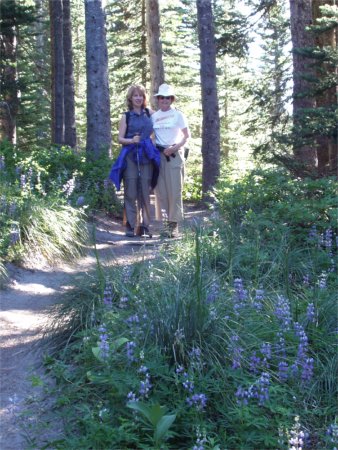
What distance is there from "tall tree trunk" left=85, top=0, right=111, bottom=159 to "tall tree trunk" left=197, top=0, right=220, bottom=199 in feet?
8.45

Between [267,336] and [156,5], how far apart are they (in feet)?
58.6

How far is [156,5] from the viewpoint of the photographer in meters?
20.0

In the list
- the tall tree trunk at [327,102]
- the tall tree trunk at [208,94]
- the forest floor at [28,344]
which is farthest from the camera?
the tall tree trunk at [208,94]

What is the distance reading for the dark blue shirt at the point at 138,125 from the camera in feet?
28.3

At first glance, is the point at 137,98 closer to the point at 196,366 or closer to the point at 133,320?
the point at 133,320

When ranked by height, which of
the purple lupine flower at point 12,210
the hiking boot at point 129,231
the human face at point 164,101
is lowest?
the hiking boot at point 129,231

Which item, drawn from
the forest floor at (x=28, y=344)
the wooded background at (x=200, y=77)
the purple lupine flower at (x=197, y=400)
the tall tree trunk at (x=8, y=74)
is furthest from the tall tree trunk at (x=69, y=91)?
the purple lupine flower at (x=197, y=400)

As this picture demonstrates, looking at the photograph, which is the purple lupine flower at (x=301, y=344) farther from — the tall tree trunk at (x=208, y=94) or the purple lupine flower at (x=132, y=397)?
the tall tree trunk at (x=208, y=94)

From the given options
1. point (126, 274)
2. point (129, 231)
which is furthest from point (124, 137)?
point (126, 274)

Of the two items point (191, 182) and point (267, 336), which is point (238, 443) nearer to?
point (267, 336)

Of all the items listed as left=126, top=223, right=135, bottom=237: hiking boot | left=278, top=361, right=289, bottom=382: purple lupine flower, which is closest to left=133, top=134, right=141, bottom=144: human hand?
left=126, top=223, right=135, bottom=237: hiking boot

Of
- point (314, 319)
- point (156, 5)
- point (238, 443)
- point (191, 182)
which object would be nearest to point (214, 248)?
point (314, 319)

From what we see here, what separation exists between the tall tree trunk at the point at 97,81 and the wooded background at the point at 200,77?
21mm

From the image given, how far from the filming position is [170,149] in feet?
28.5
